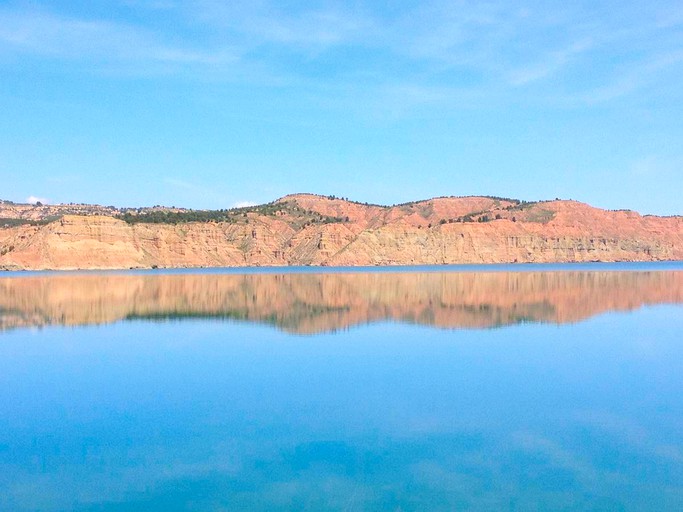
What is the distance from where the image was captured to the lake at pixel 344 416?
34.2 feet

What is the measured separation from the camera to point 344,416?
14.6 m

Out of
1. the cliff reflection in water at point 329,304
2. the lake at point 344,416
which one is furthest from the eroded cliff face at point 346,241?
the lake at point 344,416

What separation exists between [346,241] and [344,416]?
126m

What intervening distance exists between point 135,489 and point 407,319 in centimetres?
2402

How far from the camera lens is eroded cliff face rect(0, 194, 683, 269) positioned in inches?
4488

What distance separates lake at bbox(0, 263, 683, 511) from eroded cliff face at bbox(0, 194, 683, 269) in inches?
3479

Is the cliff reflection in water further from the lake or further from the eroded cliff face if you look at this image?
the eroded cliff face

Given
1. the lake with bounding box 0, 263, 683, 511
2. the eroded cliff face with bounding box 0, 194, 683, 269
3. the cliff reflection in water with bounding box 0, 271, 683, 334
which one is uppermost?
the eroded cliff face with bounding box 0, 194, 683, 269

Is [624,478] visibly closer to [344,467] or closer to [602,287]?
[344,467]

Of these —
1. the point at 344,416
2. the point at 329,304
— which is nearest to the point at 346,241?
the point at 329,304

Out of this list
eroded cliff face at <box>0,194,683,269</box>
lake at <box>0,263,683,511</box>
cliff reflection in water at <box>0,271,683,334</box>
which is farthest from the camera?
eroded cliff face at <box>0,194,683,269</box>

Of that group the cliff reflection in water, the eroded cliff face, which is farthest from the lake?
the eroded cliff face

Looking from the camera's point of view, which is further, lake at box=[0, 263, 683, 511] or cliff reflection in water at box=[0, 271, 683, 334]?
cliff reflection in water at box=[0, 271, 683, 334]

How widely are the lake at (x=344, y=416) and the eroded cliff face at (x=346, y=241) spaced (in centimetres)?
8837
